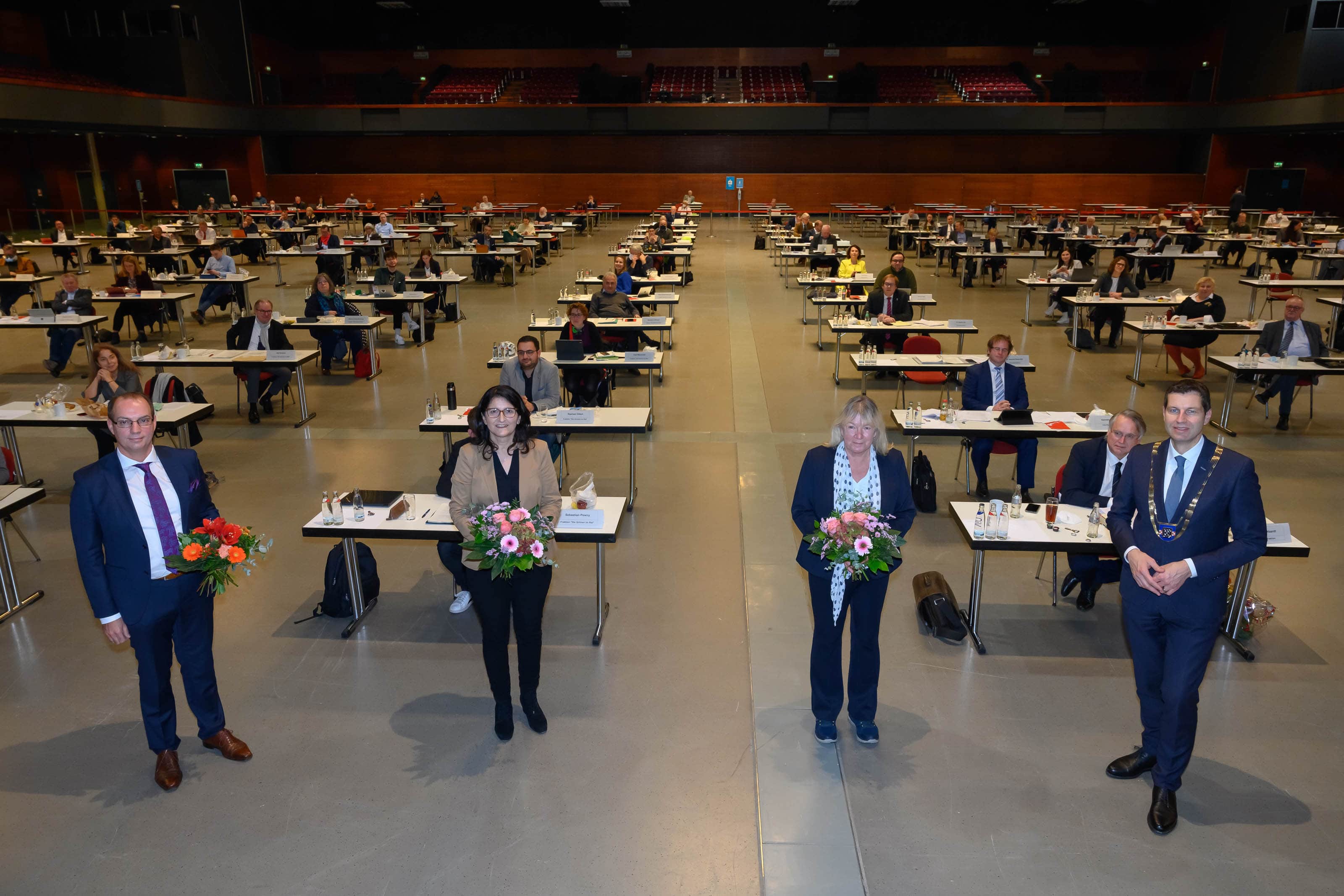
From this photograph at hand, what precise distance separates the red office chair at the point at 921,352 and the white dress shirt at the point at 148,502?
7635mm

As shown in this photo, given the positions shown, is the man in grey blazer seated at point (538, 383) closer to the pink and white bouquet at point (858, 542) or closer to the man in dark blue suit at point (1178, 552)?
the pink and white bouquet at point (858, 542)

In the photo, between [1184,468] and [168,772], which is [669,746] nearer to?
[168,772]

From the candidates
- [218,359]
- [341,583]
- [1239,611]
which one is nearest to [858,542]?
[1239,611]

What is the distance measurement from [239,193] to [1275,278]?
33511 mm

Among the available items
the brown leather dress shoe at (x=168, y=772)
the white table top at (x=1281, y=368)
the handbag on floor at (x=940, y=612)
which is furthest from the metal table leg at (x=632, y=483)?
the white table top at (x=1281, y=368)

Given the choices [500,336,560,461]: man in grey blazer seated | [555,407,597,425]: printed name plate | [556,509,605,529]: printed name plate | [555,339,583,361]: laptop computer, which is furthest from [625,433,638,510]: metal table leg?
[556,509,605,529]: printed name plate

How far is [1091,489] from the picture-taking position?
18.9 ft

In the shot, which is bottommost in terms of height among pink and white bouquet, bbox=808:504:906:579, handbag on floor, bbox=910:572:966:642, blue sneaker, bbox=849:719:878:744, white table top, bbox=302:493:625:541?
blue sneaker, bbox=849:719:878:744

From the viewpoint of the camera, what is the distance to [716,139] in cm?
3378

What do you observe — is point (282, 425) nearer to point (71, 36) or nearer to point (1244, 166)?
point (71, 36)

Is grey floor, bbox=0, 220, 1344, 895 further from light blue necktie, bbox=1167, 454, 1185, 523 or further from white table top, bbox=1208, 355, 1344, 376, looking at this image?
white table top, bbox=1208, 355, 1344, 376

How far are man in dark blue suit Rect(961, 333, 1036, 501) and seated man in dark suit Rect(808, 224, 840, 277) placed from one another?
10.6 metres

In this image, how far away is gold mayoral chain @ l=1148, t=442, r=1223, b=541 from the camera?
3613 mm

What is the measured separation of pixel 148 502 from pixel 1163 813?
15.1 feet
